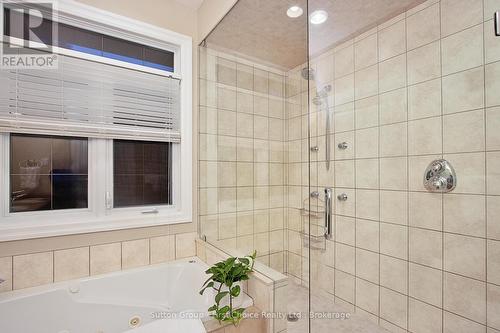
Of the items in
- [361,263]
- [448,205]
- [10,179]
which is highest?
[10,179]

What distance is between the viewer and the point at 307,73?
1.68 meters

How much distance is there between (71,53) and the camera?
5.86 ft

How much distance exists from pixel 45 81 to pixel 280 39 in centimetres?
162

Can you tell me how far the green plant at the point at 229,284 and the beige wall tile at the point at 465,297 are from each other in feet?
3.93

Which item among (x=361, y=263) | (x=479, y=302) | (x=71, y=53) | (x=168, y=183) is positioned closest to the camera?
(x=479, y=302)

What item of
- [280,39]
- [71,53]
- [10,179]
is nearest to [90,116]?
[71,53]

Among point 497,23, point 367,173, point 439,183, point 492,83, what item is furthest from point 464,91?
point 367,173

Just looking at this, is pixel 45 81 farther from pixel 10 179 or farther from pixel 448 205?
pixel 448 205

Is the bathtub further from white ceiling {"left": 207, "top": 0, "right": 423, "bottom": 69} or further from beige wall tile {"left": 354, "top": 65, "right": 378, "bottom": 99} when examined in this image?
beige wall tile {"left": 354, "top": 65, "right": 378, "bottom": 99}

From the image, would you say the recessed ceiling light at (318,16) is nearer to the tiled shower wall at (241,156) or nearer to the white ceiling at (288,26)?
the white ceiling at (288,26)

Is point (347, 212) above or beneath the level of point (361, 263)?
above

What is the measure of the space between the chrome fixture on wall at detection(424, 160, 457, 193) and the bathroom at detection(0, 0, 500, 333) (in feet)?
0.04

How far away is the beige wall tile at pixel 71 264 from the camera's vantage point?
1.71m

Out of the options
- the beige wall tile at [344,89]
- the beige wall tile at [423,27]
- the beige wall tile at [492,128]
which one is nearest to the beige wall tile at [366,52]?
the beige wall tile at [344,89]
